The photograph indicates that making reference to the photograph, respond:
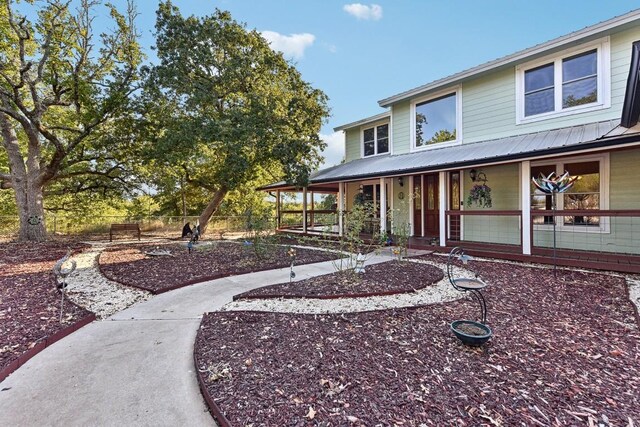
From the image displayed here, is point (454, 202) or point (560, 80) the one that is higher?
point (560, 80)

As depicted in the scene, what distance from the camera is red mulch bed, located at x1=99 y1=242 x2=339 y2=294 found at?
6.23m

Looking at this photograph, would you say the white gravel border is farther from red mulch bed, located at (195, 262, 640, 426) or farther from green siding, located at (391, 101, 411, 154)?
green siding, located at (391, 101, 411, 154)

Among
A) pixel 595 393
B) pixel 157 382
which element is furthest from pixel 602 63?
pixel 157 382

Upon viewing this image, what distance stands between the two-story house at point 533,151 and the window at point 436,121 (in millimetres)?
37

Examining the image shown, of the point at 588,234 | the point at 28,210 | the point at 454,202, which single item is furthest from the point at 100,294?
the point at 588,234

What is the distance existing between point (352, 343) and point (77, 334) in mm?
3490

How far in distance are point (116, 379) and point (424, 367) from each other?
9.60 feet

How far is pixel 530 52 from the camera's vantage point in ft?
27.1

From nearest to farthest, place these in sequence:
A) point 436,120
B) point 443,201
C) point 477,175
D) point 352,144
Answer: point 443,201 → point 477,175 → point 436,120 → point 352,144

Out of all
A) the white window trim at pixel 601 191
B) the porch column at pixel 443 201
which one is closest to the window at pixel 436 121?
the porch column at pixel 443 201

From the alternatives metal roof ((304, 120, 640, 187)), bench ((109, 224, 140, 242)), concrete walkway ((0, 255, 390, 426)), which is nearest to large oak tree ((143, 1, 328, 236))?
metal roof ((304, 120, 640, 187))

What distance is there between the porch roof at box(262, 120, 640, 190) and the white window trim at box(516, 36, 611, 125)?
0.45m

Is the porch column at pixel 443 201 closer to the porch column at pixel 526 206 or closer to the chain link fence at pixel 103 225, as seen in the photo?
the porch column at pixel 526 206

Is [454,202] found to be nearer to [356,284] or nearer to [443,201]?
[443,201]
